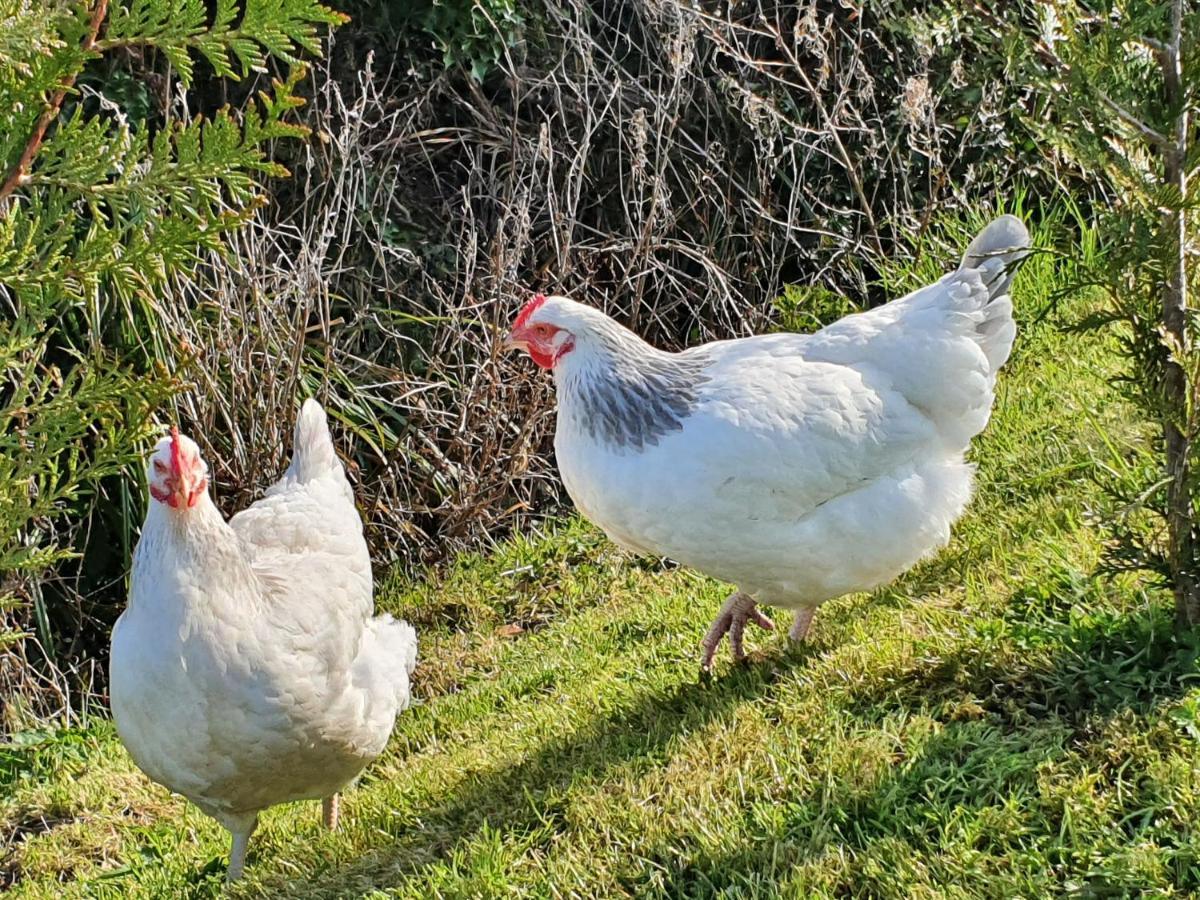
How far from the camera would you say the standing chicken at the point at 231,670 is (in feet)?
12.0

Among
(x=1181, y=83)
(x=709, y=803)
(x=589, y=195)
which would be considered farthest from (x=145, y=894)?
(x=589, y=195)

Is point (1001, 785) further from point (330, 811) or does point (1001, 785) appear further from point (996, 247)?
point (330, 811)

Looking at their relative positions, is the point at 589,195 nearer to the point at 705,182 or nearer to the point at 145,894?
the point at 705,182

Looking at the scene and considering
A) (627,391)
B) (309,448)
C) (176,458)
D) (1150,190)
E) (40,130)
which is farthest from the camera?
(309,448)

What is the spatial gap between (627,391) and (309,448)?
1381mm

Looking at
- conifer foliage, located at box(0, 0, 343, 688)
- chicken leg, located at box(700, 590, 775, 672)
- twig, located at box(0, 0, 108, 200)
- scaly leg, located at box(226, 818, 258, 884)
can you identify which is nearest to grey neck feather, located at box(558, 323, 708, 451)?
chicken leg, located at box(700, 590, 775, 672)

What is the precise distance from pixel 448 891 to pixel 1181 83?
2.93 meters

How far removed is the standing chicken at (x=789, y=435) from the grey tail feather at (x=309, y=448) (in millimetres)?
860

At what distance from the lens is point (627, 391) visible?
4332 millimetres

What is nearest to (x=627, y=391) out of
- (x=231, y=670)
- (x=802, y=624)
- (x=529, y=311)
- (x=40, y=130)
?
(x=529, y=311)

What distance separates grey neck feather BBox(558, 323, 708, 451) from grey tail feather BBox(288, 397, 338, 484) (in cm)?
103

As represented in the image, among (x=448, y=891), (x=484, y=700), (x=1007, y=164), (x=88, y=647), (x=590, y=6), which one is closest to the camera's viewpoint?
(x=448, y=891)

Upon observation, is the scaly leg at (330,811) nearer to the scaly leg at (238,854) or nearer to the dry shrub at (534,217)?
the scaly leg at (238,854)

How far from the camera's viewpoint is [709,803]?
361 centimetres
